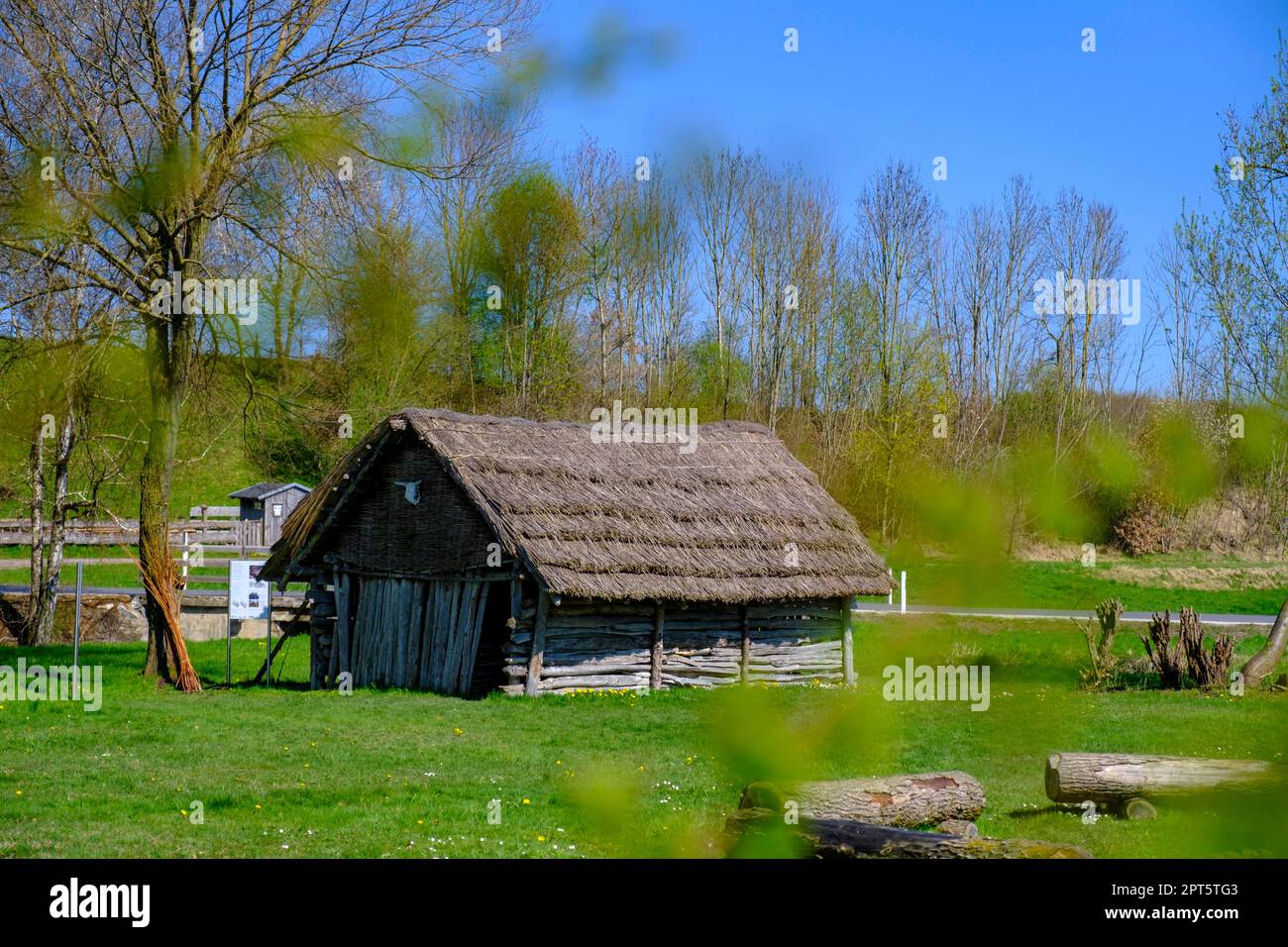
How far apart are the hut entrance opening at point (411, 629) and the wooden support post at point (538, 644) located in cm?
97

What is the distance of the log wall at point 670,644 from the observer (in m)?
20.5

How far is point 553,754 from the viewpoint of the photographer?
14.2 metres

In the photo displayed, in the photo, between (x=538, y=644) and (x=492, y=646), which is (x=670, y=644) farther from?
(x=492, y=646)

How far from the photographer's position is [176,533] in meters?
44.1

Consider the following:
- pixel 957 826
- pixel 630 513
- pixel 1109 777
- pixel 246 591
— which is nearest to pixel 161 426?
pixel 246 591

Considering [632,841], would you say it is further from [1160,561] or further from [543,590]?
[543,590]

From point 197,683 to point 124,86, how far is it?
956 centimetres

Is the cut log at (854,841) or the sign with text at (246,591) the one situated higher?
the cut log at (854,841)

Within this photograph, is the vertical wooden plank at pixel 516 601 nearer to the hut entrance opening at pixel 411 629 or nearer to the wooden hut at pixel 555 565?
the wooden hut at pixel 555 565

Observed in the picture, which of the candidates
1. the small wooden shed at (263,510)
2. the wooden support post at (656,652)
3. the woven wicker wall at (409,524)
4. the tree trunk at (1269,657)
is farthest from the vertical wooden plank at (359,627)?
the small wooden shed at (263,510)

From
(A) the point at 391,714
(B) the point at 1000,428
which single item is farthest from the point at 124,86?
(B) the point at 1000,428

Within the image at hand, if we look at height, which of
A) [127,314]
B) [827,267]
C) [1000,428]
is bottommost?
[1000,428]

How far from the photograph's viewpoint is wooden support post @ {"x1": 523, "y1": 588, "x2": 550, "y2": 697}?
65.8 ft
